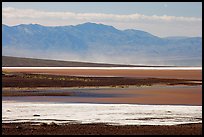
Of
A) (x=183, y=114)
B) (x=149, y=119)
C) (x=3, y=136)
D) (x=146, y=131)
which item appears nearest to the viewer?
(x=3, y=136)

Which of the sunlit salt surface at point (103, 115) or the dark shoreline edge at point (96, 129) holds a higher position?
the dark shoreline edge at point (96, 129)

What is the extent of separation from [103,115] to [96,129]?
4.44 m

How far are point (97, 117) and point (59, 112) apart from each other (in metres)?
2.38

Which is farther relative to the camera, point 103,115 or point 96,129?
point 103,115

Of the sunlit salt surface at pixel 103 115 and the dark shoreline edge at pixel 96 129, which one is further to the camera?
the sunlit salt surface at pixel 103 115

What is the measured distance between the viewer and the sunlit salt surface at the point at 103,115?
1739 cm

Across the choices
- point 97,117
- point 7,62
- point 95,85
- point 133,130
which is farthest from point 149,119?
point 7,62

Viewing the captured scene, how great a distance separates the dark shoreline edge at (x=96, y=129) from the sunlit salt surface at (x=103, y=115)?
114 centimetres

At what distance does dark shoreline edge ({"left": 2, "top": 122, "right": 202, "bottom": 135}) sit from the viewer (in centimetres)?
1418

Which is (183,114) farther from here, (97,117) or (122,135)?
(122,135)

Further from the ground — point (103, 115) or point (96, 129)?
point (96, 129)

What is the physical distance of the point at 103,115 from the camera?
762 inches

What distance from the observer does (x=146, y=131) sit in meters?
14.5

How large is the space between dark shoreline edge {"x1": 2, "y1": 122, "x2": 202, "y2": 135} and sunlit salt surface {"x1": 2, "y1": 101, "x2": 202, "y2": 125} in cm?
114
